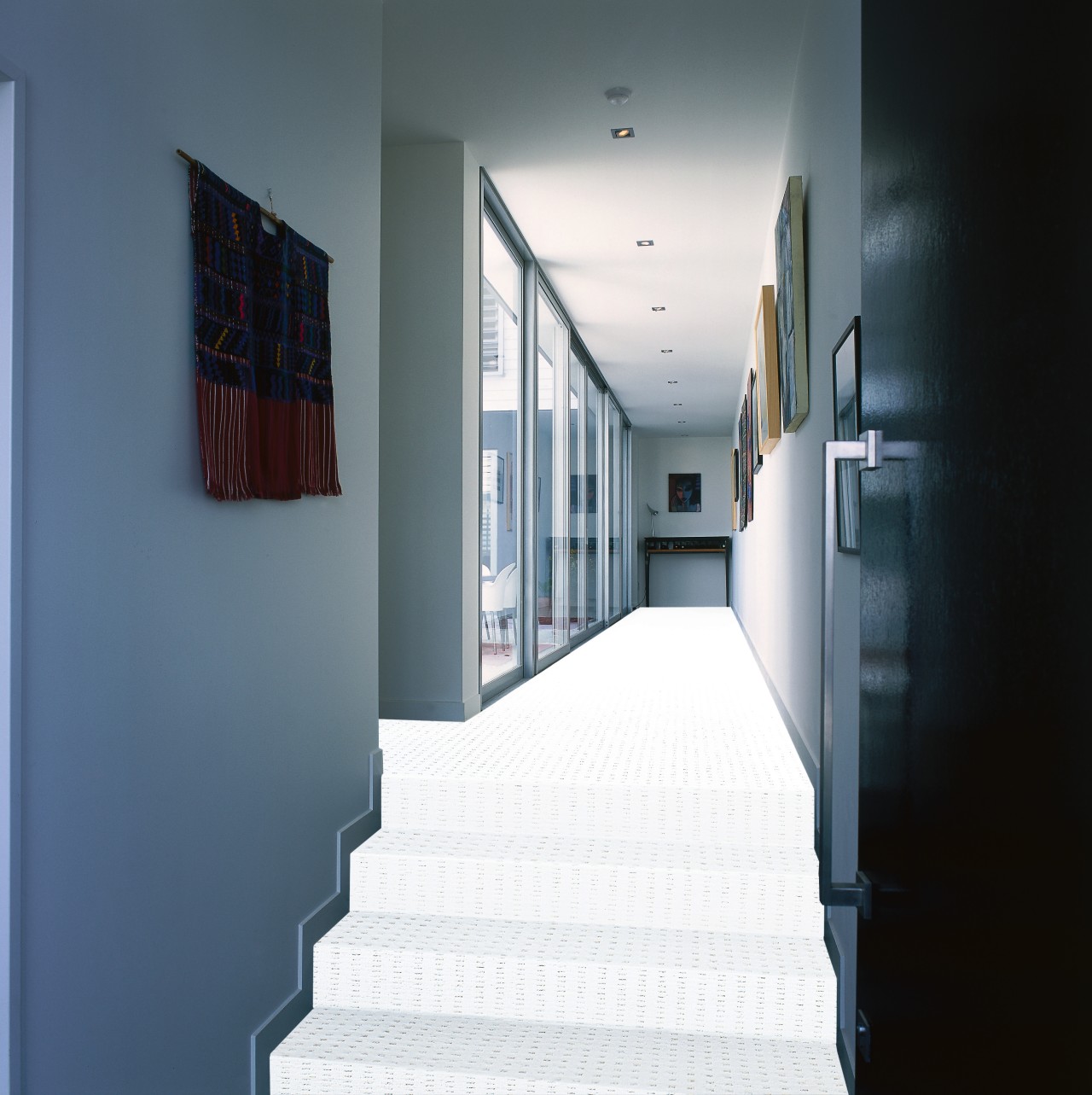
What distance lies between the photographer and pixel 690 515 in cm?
1738

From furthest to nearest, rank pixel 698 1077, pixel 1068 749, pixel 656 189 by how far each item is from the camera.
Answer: pixel 656 189 → pixel 698 1077 → pixel 1068 749

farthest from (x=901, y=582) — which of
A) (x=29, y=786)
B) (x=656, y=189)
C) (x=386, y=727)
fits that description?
A: (x=656, y=189)

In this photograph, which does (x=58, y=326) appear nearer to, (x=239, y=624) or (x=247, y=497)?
(x=247, y=497)

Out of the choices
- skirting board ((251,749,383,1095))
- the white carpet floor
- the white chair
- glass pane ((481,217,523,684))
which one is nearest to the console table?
glass pane ((481,217,523,684))

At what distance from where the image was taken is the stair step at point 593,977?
248cm

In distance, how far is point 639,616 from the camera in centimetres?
1277

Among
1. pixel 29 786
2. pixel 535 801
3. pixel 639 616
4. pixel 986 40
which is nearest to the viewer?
pixel 986 40

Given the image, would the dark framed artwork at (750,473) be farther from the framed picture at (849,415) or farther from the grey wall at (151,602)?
the grey wall at (151,602)

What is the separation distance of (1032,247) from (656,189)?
16.8 ft

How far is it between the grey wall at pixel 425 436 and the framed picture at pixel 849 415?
239cm

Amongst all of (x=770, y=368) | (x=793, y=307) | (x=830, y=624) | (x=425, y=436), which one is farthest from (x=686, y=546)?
(x=830, y=624)

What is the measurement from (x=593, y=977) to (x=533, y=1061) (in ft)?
0.96

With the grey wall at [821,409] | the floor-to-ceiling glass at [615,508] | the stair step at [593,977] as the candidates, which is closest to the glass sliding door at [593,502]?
the floor-to-ceiling glass at [615,508]

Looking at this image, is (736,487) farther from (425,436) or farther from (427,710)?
(427,710)
